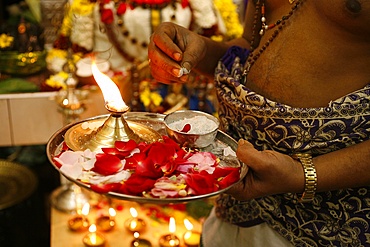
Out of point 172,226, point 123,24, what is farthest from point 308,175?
point 123,24

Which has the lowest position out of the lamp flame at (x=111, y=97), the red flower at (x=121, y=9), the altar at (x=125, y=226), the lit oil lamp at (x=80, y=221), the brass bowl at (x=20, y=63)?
the altar at (x=125, y=226)

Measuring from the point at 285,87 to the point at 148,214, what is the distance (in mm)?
1066

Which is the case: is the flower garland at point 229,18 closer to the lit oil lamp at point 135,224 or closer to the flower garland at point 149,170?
the lit oil lamp at point 135,224

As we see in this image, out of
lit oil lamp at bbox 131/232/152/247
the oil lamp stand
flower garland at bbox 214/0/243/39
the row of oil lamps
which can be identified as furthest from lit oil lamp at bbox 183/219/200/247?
flower garland at bbox 214/0/243/39

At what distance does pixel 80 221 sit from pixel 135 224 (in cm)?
23

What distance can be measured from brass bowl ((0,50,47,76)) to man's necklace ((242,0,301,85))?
1367 mm

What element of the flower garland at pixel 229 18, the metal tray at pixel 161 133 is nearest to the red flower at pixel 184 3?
the flower garland at pixel 229 18

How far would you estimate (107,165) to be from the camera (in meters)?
0.89

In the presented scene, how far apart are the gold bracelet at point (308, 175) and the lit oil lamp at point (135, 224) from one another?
952 mm

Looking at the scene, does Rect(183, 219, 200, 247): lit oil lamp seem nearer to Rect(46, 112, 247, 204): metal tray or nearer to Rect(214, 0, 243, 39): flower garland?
Rect(46, 112, 247, 204): metal tray

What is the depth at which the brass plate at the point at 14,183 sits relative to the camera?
2.28m

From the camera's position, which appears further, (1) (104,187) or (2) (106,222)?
(2) (106,222)

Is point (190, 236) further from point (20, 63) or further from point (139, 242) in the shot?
point (20, 63)

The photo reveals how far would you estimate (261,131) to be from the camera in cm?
102
